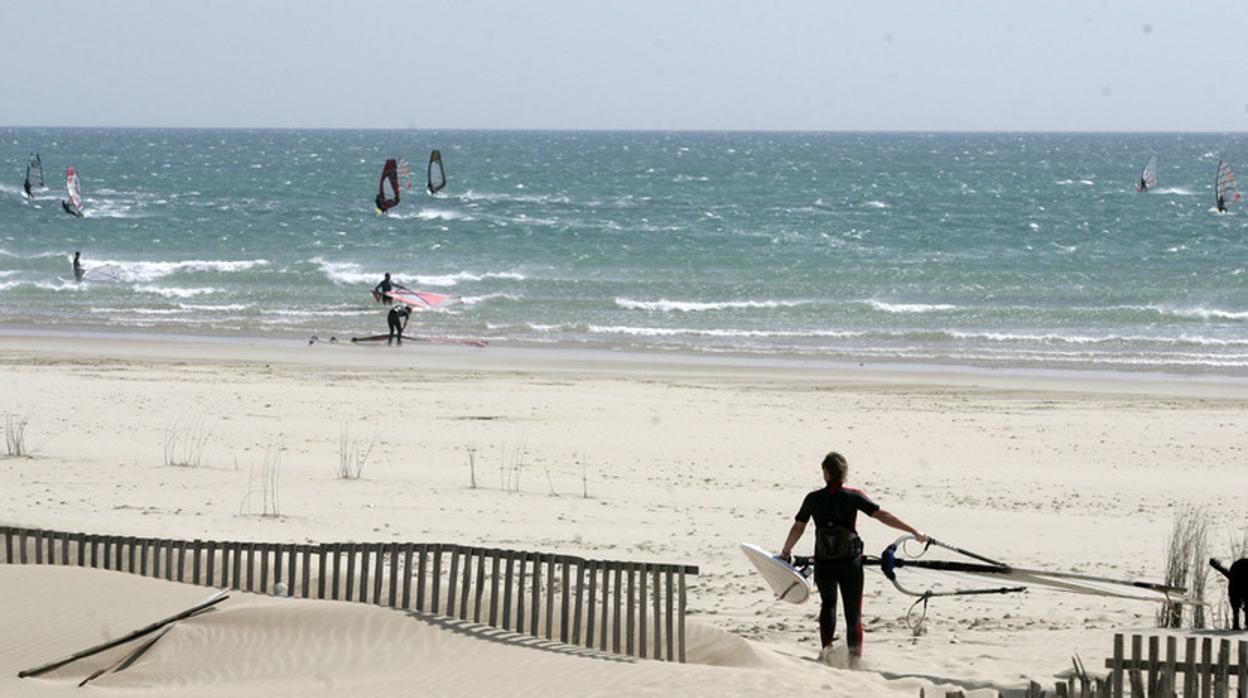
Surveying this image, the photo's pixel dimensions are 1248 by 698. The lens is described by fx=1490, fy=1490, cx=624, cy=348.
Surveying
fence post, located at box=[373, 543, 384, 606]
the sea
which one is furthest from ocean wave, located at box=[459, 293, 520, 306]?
fence post, located at box=[373, 543, 384, 606]

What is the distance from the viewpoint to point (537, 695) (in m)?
8.18

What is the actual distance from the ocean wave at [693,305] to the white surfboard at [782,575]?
86.9ft

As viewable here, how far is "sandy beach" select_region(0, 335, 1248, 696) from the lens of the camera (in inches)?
350

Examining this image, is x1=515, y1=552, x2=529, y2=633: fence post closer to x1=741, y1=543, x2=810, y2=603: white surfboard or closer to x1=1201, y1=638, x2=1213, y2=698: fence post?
x1=741, y1=543, x2=810, y2=603: white surfboard

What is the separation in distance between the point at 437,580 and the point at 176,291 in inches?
1273

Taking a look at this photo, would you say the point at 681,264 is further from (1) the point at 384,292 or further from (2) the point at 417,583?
(2) the point at 417,583

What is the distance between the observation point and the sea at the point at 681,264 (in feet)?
104

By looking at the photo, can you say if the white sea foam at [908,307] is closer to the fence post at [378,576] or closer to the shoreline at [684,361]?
the shoreline at [684,361]

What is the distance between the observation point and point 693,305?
3653cm

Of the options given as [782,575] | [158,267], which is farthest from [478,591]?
[158,267]

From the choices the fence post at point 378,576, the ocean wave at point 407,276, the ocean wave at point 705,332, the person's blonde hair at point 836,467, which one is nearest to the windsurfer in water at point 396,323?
the ocean wave at point 705,332

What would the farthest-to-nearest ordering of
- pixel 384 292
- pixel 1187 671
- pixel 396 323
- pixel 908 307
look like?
1. pixel 908 307
2. pixel 384 292
3. pixel 396 323
4. pixel 1187 671

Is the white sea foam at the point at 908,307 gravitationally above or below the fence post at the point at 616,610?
above

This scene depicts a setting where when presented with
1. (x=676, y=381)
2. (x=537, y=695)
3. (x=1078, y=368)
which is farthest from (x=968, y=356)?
(x=537, y=695)
